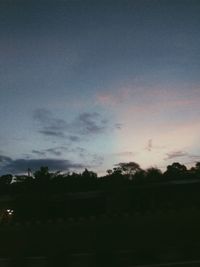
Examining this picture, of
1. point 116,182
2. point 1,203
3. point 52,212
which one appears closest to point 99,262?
point 116,182

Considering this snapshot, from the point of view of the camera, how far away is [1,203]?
44281 mm

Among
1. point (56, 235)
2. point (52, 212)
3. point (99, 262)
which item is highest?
point (52, 212)

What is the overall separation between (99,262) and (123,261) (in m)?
0.44

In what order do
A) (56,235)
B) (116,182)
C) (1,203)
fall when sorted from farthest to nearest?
(1,203)
(116,182)
(56,235)

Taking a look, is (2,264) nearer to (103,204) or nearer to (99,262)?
(99,262)

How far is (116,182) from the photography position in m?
34.6

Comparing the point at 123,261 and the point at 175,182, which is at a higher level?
the point at 175,182

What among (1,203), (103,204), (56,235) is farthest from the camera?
(1,203)

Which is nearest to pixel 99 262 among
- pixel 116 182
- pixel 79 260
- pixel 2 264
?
pixel 79 260

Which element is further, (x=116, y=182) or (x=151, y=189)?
(x=151, y=189)

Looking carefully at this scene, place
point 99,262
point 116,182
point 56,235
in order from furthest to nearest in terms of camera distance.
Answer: point 116,182, point 56,235, point 99,262

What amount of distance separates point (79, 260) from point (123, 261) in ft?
2.36

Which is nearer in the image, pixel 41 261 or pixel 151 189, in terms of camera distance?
pixel 41 261

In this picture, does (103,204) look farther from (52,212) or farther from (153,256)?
(153,256)
